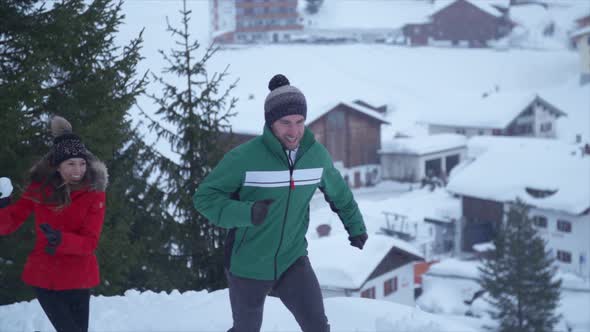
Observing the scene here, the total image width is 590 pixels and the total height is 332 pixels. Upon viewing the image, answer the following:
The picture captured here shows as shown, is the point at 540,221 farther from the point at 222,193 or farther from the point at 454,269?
the point at 222,193

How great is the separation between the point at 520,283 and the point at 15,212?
14.4 m

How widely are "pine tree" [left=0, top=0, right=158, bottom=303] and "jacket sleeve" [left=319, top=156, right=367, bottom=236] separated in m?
3.78

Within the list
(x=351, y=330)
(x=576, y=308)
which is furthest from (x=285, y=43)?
(x=351, y=330)

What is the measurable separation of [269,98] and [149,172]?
5570mm

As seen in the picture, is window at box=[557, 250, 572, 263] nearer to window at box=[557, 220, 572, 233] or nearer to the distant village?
the distant village

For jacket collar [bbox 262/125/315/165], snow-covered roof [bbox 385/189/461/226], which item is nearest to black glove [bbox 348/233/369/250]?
jacket collar [bbox 262/125/315/165]

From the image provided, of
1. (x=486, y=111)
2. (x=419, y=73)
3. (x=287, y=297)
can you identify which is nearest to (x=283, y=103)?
(x=287, y=297)

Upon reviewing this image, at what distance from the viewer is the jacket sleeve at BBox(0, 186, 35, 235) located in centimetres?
280

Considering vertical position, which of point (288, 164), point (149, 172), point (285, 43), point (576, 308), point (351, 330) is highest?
point (285, 43)

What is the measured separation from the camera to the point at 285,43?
140ft

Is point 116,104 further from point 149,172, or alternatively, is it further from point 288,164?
point 288,164

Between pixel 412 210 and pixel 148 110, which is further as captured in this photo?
pixel 412 210

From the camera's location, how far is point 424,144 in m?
30.3

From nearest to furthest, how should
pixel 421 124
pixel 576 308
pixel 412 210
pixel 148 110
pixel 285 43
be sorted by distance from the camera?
pixel 148 110, pixel 576 308, pixel 412 210, pixel 421 124, pixel 285 43
